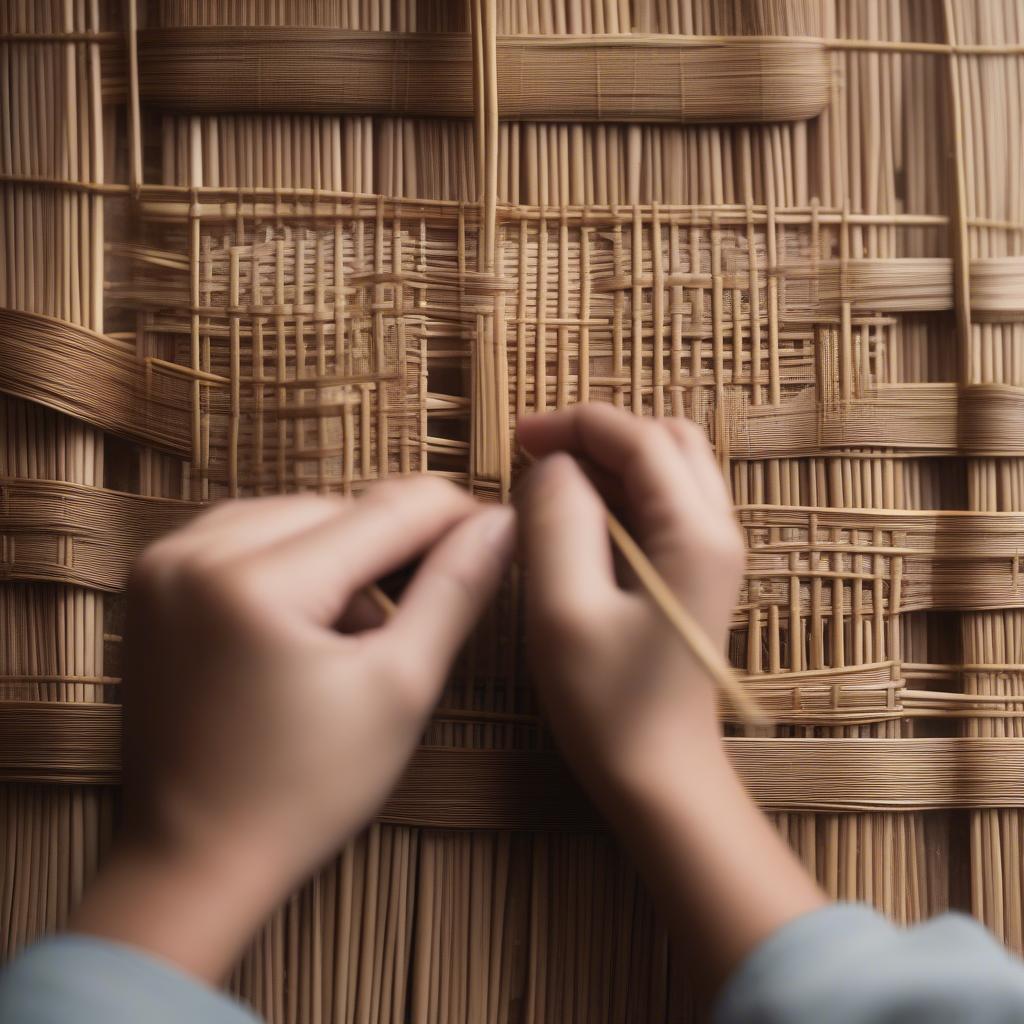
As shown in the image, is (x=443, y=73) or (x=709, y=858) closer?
(x=709, y=858)

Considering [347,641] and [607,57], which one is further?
[607,57]

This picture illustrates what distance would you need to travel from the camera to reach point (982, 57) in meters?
0.49

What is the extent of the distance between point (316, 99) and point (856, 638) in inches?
15.5

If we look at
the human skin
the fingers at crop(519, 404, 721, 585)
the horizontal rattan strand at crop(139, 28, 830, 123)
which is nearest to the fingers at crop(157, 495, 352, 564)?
the human skin

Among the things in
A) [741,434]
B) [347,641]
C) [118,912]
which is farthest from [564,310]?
[118,912]

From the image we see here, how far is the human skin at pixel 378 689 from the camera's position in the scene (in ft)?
1.14

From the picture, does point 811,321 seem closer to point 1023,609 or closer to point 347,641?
point 1023,609

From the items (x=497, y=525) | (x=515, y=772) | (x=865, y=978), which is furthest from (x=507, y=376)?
(x=865, y=978)

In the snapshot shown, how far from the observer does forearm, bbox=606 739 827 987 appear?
352 millimetres

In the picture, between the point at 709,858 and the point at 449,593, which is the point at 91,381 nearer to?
the point at 449,593

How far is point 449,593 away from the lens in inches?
15.0

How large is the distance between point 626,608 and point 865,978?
157 mm

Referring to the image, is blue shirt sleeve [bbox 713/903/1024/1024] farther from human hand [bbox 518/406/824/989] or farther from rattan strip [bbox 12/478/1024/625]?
rattan strip [bbox 12/478/1024/625]

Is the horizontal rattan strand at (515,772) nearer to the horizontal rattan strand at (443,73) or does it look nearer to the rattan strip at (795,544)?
the rattan strip at (795,544)
